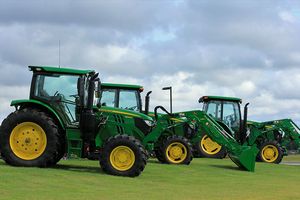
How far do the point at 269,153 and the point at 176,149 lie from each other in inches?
250

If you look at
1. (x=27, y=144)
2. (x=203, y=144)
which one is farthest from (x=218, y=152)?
(x=27, y=144)

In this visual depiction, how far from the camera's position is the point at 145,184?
37.7 feet

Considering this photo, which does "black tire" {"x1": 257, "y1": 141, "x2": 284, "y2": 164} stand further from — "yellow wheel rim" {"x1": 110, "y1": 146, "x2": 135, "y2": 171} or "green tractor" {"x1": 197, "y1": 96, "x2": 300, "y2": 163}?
"yellow wheel rim" {"x1": 110, "y1": 146, "x2": 135, "y2": 171}

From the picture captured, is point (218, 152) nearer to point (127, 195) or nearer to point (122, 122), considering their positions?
point (122, 122)

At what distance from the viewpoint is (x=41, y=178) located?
35.8ft

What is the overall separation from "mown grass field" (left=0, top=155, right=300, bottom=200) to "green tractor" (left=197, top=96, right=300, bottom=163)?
279 inches

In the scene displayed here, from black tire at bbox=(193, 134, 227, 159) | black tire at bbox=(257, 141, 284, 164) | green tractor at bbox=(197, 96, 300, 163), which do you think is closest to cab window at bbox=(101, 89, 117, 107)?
green tractor at bbox=(197, 96, 300, 163)

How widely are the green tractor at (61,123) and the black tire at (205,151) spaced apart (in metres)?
9.44

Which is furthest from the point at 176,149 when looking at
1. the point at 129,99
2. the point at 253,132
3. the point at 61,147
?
the point at 253,132

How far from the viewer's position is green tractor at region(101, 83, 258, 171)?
1603cm

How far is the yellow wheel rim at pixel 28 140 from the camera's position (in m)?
13.1

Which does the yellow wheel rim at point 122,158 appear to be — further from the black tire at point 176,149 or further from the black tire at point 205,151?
the black tire at point 205,151

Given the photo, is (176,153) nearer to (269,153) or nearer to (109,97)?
(109,97)

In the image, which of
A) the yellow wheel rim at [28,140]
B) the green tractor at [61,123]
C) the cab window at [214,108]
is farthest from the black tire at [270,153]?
the yellow wheel rim at [28,140]
